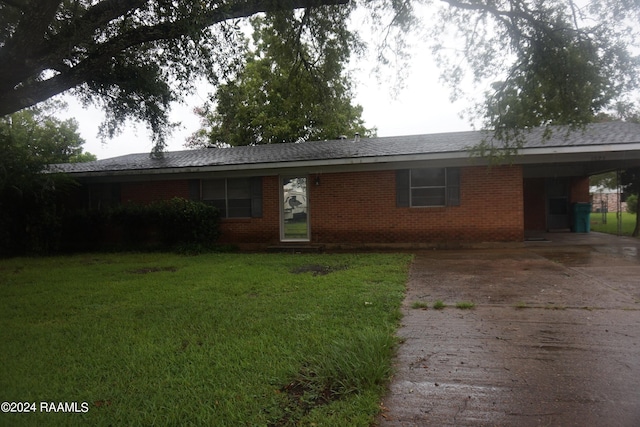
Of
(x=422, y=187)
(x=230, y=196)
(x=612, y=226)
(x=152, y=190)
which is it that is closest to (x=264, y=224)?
(x=230, y=196)

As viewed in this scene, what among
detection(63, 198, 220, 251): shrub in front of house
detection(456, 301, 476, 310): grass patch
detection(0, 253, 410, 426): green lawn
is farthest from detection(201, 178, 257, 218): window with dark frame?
detection(456, 301, 476, 310): grass patch

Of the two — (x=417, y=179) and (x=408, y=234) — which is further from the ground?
(x=417, y=179)

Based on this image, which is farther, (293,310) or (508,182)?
(508,182)

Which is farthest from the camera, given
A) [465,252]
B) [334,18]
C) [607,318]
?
[465,252]

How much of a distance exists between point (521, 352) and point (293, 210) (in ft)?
29.7

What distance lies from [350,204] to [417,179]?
6.82 feet

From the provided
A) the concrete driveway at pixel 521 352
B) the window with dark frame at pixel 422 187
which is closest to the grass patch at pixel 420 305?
the concrete driveway at pixel 521 352

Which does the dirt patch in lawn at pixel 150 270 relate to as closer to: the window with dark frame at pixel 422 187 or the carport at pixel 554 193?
the window with dark frame at pixel 422 187

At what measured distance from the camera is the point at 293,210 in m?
12.0

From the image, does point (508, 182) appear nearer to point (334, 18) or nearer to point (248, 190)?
point (334, 18)

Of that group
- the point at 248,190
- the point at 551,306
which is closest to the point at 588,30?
the point at 551,306

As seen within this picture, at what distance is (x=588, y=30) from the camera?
655cm

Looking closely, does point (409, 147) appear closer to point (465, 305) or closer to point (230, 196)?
point (230, 196)

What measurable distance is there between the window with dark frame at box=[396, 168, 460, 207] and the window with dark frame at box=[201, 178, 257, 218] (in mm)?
4664
